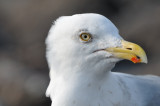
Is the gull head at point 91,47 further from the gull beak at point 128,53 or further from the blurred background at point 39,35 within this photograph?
the blurred background at point 39,35

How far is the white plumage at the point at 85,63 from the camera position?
6.84 ft

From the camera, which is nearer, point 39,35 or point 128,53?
point 128,53

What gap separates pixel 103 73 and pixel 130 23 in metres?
2.93

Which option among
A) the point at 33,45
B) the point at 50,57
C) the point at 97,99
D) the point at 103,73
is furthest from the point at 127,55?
the point at 33,45

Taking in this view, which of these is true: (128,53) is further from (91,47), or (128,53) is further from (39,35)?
(39,35)

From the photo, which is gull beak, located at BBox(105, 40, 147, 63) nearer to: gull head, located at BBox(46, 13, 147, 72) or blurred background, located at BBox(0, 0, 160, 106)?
gull head, located at BBox(46, 13, 147, 72)

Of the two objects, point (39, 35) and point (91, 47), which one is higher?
point (91, 47)

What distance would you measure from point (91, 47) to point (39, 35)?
2956 mm

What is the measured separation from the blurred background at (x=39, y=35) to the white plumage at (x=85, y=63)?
7.36 ft

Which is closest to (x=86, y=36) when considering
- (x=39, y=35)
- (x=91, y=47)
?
(x=91, y=47)

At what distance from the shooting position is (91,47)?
2.10 meters

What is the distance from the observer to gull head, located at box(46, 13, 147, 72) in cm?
205

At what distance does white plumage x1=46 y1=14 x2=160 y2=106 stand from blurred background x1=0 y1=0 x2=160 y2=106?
2244 mm

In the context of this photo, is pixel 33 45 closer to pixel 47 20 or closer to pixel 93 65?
pixel 47 20
